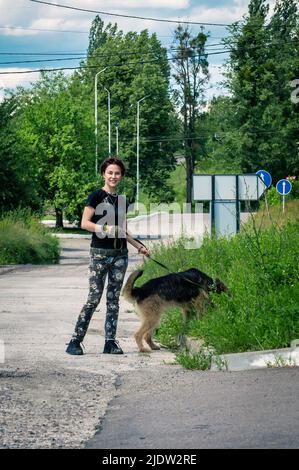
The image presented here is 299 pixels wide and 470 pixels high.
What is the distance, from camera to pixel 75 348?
11.6 metres

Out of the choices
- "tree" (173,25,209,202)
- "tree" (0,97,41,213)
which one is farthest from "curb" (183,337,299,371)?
"tree" (173,25,209,202)

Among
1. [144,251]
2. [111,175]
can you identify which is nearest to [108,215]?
[111,175]

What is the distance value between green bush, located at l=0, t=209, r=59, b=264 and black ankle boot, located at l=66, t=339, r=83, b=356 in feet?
71.3

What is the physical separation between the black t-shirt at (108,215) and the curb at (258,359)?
1914 mm

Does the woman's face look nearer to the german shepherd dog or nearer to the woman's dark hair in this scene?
the woman's dark hair

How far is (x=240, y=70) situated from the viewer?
280 ft

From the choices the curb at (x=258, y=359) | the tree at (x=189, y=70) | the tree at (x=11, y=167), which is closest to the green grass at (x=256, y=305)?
the curb at (x=258, y=359)

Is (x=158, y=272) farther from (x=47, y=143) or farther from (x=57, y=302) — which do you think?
(x=47, y=143)

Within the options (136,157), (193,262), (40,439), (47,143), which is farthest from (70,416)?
(136,157)

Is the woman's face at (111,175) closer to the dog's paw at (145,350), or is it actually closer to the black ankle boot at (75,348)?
the black ankle boot at (75,348)

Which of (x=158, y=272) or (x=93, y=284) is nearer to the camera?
(x=93, y=284)

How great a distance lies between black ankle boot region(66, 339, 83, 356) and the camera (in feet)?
38.0

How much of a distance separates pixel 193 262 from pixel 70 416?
8.91 m

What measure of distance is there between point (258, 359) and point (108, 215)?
246 centimetres
